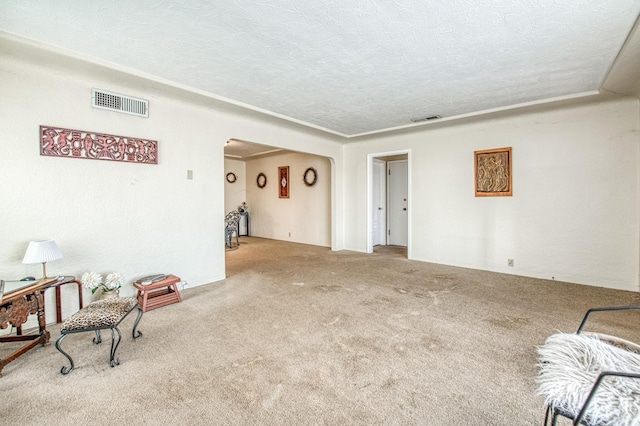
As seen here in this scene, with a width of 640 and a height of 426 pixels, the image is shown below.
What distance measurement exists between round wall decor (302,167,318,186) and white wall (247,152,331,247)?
3.2 inches

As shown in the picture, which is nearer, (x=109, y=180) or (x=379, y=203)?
(x=109, y=180)

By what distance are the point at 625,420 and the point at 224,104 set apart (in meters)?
4.10

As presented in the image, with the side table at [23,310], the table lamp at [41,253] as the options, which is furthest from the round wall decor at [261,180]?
the side table at [23,310]

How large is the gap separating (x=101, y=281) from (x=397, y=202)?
5.81 m

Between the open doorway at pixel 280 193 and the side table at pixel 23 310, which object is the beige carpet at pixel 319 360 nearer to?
the side table at pixel 23 310

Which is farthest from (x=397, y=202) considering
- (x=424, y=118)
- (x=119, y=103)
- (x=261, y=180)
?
(x=119, y=103)

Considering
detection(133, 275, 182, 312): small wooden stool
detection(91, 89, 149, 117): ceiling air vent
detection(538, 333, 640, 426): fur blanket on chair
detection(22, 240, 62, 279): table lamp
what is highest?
detection(91, 89, 149, 117): ceiling air vent

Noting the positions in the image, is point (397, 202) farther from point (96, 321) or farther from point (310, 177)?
point (96, 321)

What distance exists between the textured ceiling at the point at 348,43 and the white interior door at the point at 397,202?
3347mm

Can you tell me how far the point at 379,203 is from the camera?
6.94m

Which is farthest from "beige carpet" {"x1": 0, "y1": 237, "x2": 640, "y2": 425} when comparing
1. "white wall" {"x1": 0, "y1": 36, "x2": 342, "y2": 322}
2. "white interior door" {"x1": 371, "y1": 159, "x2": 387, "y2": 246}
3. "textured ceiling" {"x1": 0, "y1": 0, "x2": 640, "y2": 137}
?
"white interior door" {"x1": 371, "y1": 159, "x2": 387, "y2": 246}

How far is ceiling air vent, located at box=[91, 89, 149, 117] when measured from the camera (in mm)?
2961

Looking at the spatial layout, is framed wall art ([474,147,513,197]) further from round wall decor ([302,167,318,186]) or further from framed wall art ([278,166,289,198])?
framed wall art ([278,166,289,198])

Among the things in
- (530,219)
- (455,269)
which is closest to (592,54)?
(530,219)
